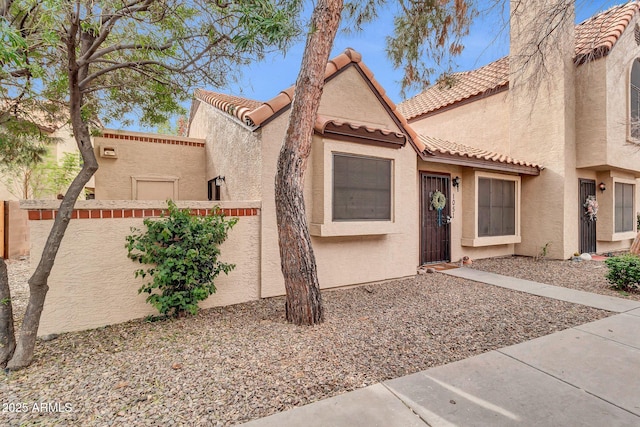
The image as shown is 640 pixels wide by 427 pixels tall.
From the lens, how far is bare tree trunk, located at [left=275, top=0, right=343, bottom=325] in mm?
4344

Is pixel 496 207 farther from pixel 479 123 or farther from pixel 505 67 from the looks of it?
pixel 505 67

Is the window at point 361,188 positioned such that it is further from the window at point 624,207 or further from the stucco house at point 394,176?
the window at point 624,207

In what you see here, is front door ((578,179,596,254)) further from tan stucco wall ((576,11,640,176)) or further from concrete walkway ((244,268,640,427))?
concrete walkway ((244,268,640,427))

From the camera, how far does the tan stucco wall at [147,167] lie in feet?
29.0

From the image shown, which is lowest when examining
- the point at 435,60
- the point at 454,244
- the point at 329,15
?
the point at 454,244

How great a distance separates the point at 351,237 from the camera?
6492mm

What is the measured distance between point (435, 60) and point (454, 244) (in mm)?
5340

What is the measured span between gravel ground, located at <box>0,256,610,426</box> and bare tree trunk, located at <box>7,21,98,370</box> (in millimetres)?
241

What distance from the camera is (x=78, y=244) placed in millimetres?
4207

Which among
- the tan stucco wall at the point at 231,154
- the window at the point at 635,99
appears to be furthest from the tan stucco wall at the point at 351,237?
the window at the point at 635,99

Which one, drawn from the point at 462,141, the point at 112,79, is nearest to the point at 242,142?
the point at 112,79

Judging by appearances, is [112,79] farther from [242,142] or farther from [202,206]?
[202,206]

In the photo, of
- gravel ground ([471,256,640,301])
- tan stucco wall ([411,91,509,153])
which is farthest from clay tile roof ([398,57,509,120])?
gravel ground ([471,256,640,301])

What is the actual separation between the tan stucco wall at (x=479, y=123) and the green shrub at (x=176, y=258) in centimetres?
1107
